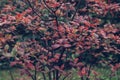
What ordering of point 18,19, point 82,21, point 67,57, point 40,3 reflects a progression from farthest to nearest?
1. point 67,57
2. point 40,3
3. point 82,21
4. point 18,19

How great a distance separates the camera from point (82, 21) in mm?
3141

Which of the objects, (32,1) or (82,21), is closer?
(82,21)

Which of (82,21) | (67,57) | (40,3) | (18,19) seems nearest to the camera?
(18,19)

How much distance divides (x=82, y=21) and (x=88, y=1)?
1.36ft

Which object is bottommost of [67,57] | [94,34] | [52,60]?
[67,57]

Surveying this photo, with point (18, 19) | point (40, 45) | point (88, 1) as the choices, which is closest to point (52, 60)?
point (40, 45)

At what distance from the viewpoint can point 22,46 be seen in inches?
131

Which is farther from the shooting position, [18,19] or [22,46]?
[22,46]

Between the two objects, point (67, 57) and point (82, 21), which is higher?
point (82, 21)

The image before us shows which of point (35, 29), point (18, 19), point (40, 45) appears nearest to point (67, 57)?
point (40, 45)

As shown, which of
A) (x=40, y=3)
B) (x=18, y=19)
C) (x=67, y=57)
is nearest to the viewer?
(x=18, y=19)

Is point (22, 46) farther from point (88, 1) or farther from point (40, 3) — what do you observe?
point (88, 1)

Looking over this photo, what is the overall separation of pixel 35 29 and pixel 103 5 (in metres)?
0.89

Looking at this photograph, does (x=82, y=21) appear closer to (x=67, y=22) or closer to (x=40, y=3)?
(x=67, y=22)
